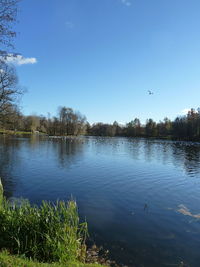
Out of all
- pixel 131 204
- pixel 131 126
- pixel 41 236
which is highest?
pixel 131 126

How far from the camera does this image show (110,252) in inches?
A: 265

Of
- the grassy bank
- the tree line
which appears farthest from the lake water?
the tree line

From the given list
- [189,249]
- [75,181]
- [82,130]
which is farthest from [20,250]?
[82,130]

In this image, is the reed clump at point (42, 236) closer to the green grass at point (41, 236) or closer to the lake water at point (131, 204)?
the green grass at point (41, 236)

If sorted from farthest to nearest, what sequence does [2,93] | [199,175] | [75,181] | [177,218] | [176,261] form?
[2,93] < [199,175] < [75,181] < [177,218] < [176,261]

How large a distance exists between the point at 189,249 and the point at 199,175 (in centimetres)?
1444

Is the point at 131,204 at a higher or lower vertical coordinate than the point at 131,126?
lower

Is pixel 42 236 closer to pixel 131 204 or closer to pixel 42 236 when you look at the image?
pixel 42 236

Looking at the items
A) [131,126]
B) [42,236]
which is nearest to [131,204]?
[42,236]

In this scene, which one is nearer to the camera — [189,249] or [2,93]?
[189,249]

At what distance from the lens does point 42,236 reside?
18.7ft

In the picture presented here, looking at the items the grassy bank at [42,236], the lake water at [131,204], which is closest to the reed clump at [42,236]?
the grassy bank at [42,236]

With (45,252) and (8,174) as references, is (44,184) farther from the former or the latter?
(45,252)

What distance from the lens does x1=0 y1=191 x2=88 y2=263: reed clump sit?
18.1 feet
